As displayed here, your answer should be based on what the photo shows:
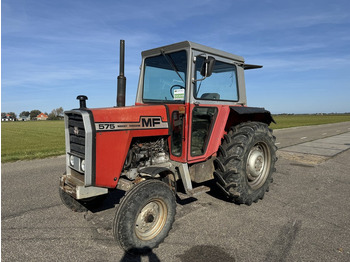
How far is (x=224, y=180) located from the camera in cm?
380

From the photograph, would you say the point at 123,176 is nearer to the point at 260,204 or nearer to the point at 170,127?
the point at 170,127

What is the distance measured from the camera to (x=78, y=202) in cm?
360

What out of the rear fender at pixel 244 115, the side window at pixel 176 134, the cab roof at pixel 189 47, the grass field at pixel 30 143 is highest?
the cab roof at pixel 189 47

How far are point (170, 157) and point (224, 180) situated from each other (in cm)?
92

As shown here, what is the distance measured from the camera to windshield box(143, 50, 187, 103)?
11.8 ft

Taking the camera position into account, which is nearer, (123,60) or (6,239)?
(6,239)

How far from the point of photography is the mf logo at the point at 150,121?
3.16 metres

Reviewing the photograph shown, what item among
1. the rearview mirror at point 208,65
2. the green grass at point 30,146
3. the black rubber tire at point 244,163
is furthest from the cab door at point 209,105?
the green grass at point 30,146

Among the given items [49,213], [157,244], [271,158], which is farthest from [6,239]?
[271,158]

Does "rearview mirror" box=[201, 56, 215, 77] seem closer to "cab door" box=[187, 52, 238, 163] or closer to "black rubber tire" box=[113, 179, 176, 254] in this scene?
"cab door" box=[187, 52, 238, 163]

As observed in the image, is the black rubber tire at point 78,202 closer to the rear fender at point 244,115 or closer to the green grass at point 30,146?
the rear fender at point 244,115

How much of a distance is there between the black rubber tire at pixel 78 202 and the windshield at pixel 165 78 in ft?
5.78

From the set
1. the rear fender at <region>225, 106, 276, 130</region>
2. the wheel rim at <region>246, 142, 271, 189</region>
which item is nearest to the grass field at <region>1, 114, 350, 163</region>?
the rear fender at <region>225, 106, 276, 130</region>

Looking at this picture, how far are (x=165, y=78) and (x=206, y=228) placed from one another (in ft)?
7.46
